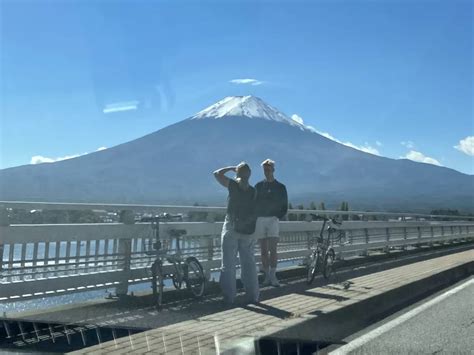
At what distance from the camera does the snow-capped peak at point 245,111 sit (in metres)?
168

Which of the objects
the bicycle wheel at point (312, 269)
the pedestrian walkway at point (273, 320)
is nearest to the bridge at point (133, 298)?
the pedestrian walkway at point (273, 320)

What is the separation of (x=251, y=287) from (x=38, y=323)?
302cm

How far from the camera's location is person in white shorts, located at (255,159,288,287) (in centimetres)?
1081

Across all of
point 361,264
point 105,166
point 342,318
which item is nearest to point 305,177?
point 105,166

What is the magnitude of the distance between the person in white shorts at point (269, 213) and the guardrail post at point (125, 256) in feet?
7.99

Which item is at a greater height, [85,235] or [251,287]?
[85,235]

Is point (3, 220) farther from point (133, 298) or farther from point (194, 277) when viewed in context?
point (194, 277)

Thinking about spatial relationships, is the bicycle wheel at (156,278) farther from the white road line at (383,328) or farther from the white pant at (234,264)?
the white road line at (383,328)

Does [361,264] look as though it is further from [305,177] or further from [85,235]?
[305,177]

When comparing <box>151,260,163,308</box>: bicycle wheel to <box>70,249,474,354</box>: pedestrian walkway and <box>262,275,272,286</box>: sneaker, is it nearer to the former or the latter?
<box>70,249,474,354</box>: pedestrian walkway

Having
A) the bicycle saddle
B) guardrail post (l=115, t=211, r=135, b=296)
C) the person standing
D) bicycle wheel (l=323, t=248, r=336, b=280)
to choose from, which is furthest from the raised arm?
bicycle wheel (l=323, t=248, r=336, b=280)

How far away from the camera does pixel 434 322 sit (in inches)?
340

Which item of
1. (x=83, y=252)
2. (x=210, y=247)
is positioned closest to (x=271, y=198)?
(x=210, y=247)

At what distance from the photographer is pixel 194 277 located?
9430 millimetres
